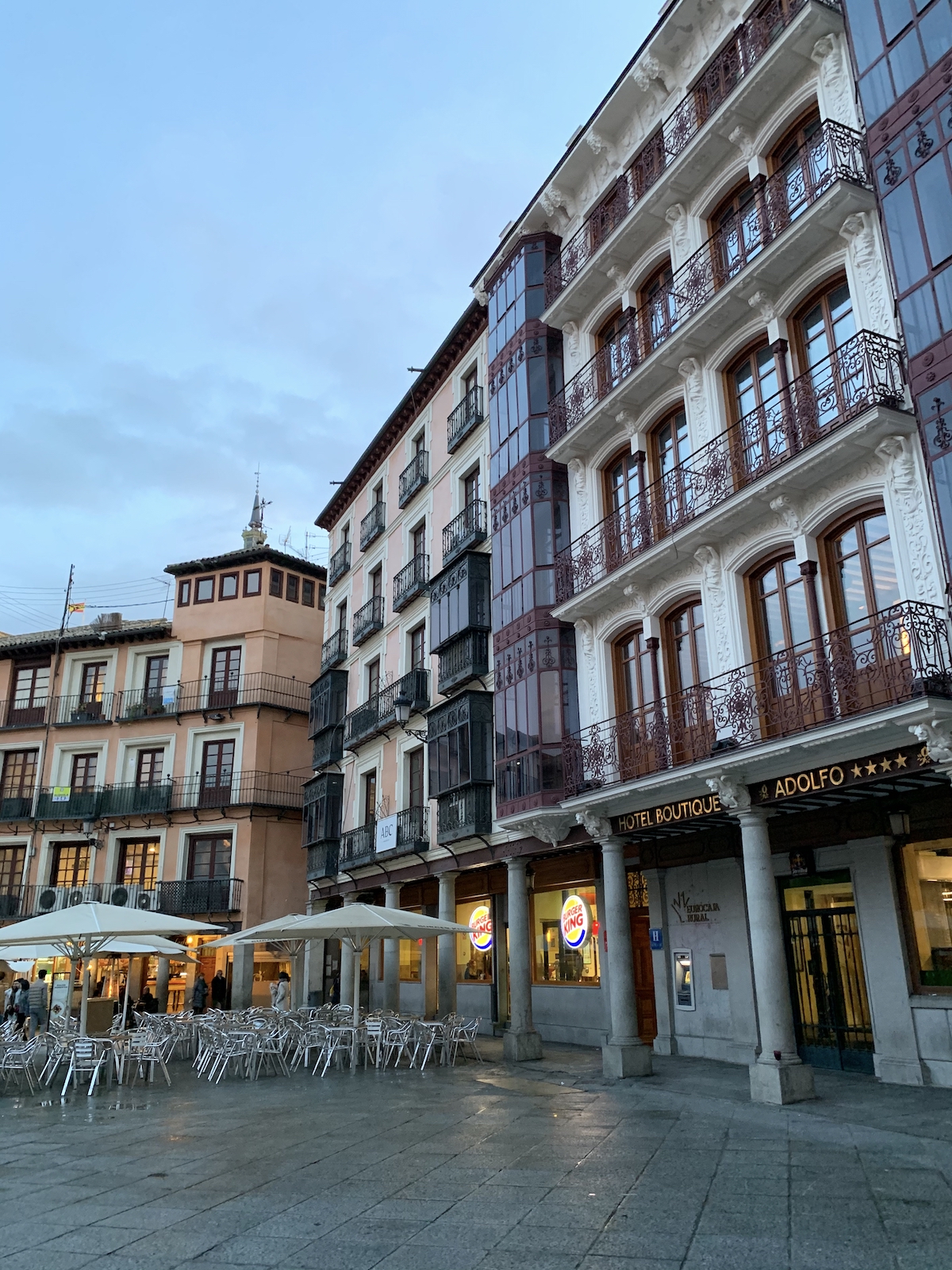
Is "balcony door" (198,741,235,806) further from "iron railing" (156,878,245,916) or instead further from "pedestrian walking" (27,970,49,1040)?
"pedestrian walking" (27,970,49,1040)

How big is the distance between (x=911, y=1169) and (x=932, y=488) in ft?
24.2

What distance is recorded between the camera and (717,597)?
15.4 m

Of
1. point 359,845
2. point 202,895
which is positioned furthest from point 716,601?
point 202,895

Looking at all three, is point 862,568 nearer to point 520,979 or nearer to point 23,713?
point 520,979

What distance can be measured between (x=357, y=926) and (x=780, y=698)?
876 cm

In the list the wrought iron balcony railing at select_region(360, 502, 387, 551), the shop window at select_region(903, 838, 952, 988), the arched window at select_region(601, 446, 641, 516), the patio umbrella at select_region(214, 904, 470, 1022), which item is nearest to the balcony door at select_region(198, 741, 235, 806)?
the wrought iron balcony railing at select_region(360, 502, 387, 551)

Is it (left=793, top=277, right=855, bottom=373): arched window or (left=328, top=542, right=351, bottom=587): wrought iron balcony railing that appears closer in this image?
(left=793, top=277, right=855, bottom=373): arched window

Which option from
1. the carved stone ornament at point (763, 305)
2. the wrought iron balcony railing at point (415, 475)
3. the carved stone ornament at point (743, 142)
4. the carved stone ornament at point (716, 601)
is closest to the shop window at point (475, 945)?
the wrought iron balcony railing at point (415, 475)

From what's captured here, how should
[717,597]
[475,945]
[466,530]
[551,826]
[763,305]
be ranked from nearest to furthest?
[763,305], [717,597], [551,826], [466,530], [475,945]

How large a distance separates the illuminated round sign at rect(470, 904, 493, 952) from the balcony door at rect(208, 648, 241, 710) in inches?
592

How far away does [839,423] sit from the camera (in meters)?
12.8

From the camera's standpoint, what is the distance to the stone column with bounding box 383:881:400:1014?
25.5 m

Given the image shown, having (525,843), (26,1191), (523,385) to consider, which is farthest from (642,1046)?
(523,385)

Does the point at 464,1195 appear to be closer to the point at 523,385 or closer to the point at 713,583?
the point at 713,583
